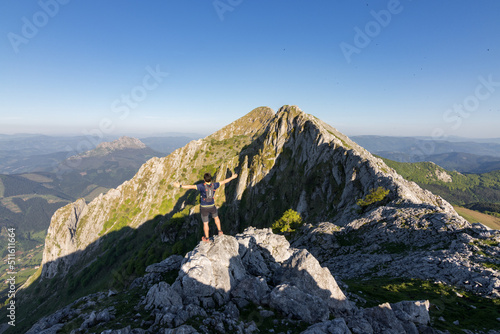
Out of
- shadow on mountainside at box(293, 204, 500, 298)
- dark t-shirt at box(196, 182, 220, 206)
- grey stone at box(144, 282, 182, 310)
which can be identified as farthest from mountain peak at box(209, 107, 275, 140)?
grey stone at box(144, 282, 182, 310)

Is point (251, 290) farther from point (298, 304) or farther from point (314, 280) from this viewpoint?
point (314, 280)

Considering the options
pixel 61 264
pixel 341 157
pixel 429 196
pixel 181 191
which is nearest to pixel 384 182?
pixel 429 196

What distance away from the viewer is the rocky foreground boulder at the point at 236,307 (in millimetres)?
11914

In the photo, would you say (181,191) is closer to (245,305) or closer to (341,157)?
(341,157)

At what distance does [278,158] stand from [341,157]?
34607 millimetres

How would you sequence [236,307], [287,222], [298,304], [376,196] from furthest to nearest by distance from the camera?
[287,222], [376,196], [236,307], [298,304]

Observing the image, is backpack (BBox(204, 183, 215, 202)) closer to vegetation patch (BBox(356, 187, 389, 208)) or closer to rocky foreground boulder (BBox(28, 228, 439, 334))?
rocky foreground boulder (BBox(28, 228, 439, 334))

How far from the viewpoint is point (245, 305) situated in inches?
567

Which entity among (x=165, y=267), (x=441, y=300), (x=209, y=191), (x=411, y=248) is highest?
(x=209, y=191)

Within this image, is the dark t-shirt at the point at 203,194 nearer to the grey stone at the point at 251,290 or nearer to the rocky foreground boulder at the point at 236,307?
the rocky foreground boulder at the point at 236,307

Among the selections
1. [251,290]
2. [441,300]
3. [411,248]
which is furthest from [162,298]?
[411,248]

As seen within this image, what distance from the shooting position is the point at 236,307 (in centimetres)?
1395

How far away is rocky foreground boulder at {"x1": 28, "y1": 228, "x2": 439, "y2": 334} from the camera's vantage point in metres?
11.9

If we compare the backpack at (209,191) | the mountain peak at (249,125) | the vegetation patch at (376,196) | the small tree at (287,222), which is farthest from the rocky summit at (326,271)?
the mountain peak at (249,125)
